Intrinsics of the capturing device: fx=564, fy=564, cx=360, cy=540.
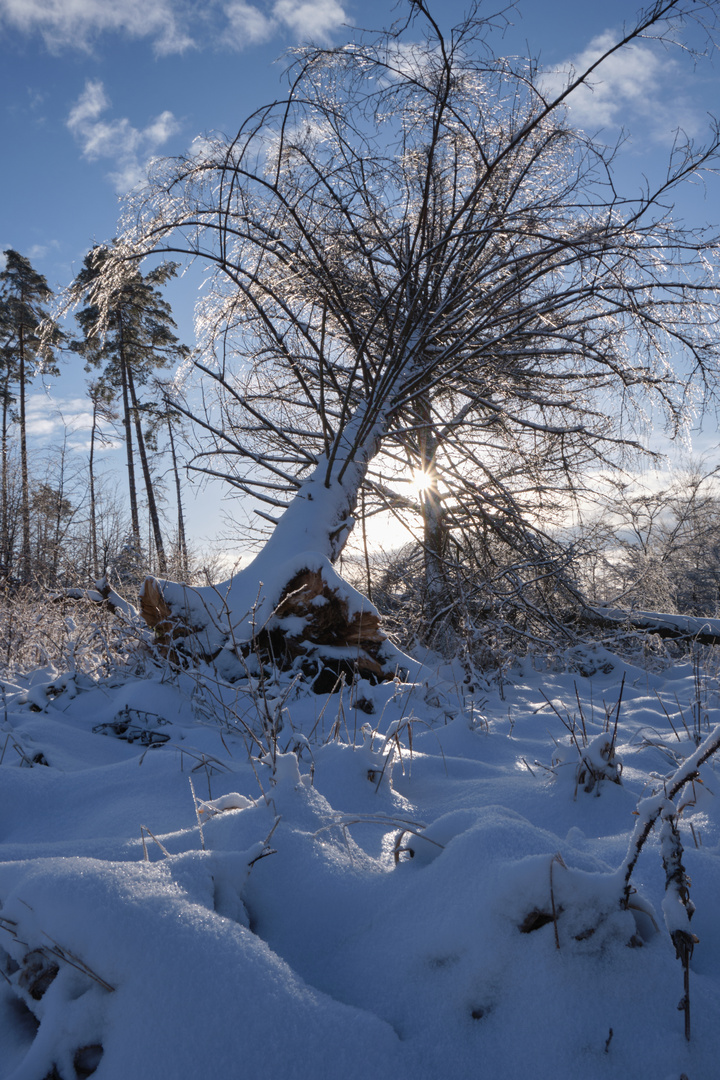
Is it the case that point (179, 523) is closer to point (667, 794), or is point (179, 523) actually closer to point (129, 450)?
point (129, 450)

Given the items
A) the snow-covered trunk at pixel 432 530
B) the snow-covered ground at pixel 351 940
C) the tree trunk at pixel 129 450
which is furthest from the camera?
the tree trunk at pixel 129 450

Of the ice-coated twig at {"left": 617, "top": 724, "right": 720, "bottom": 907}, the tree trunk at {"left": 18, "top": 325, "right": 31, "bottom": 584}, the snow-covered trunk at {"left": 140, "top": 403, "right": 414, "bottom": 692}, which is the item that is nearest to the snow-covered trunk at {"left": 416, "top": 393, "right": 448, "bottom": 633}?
the snow-covered trunk at {"left": 140, "top": 403, "right": 414, "bottom": 692}

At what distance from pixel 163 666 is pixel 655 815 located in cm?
306

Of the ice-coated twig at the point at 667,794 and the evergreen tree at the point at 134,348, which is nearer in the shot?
the ice-coated twig at the point at 667,794

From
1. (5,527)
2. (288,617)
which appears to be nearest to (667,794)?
(288,617)

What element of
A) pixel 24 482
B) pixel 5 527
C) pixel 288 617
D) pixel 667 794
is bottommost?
pixel 667 794

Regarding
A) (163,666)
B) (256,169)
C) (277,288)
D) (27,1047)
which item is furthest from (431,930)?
(277,288)

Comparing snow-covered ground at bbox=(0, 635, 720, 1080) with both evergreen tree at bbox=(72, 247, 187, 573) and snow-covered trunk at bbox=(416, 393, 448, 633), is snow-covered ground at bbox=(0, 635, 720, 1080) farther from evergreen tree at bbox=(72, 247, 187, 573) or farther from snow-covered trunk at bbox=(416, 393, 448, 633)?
evergreen tree at bbox=(72, 247, 187, 573)

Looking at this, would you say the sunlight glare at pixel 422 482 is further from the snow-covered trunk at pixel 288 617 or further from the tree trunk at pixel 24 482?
the tree trunk at pixel 24 482

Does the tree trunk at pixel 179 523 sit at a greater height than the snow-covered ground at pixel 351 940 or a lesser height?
greater

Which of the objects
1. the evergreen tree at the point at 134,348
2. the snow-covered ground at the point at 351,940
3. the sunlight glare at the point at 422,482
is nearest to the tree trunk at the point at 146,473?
the evergreen tree at the point at 134,348

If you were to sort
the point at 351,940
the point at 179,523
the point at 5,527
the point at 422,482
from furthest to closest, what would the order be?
the point at 179,523
the point at 5,527
the point at 422,482
the point at 351,940

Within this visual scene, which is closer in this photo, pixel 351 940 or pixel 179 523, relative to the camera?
pixel 351 940

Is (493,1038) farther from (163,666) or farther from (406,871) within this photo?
(163,666)
